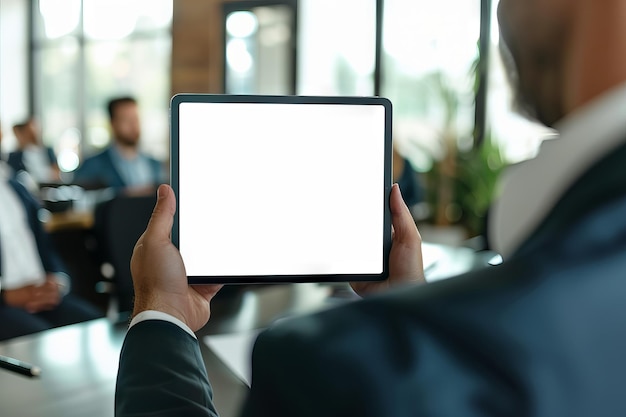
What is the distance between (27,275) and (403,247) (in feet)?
6.89

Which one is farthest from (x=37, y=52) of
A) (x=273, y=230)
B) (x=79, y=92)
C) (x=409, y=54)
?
(x=273, y=230)

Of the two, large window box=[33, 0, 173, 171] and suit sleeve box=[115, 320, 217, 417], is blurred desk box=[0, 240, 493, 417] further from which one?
large window box=[33, 0, 173, 171]

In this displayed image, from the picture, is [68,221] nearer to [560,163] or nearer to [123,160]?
[123,160]

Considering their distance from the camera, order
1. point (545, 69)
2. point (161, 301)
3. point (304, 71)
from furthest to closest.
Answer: point (304, 71), point (161, 301), point (545, 69)

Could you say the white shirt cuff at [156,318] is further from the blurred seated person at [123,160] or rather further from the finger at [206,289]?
the blurred seated person at [123,160]

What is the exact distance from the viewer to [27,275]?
8.95ft

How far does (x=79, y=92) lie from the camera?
384 inches

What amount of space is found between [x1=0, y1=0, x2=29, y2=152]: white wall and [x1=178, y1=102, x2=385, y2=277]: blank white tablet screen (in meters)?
10.3

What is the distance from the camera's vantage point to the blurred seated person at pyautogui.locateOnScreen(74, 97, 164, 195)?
5.20 meters

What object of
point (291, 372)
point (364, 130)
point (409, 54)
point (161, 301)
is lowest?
point (161, 301)

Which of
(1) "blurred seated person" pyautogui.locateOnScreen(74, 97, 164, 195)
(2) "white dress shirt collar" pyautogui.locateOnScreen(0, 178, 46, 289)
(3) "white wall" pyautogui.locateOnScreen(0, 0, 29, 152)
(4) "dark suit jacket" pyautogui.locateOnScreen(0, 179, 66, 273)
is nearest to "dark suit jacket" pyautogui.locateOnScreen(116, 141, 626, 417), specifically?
(2) "white dress shirt collar" pyautogui.locateOnScreen(0, 178, 46, 289)

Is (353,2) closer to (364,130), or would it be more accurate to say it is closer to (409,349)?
(364,130)

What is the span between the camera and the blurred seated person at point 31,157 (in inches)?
317

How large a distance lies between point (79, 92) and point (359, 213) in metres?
9.44
